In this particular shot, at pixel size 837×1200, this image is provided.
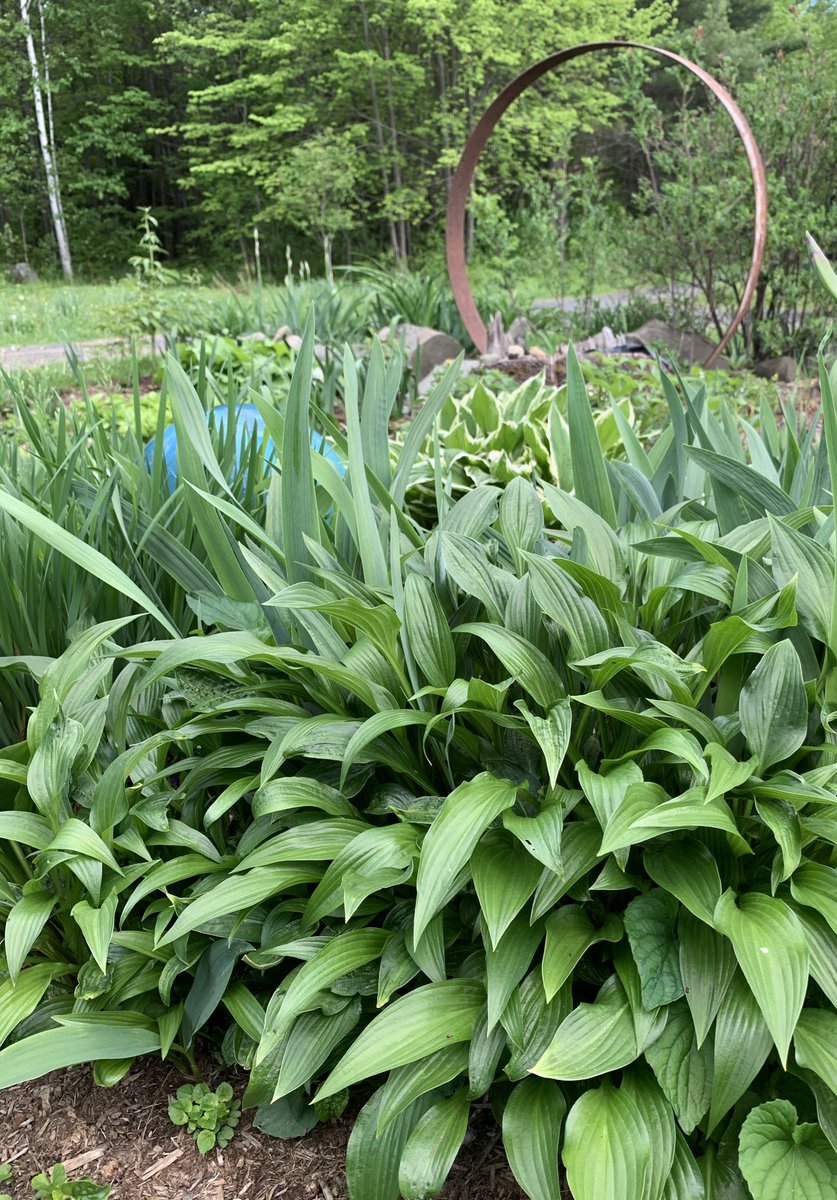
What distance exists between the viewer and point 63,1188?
1158mm

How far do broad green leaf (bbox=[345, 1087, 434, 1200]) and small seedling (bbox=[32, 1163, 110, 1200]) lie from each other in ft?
1.21

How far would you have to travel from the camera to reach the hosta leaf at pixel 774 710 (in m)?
1.10

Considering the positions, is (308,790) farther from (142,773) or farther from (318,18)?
(318,18)

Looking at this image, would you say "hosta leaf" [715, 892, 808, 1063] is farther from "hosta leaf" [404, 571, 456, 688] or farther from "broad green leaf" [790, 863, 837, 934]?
"hosta leaf" [404, 571, 456, 688]

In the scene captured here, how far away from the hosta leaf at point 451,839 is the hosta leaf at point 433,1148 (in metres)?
0.27

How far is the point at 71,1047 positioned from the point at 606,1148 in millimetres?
708

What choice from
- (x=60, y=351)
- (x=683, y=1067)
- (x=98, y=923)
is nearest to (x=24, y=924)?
(x=98, y=923)

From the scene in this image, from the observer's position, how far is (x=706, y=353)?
254 inches

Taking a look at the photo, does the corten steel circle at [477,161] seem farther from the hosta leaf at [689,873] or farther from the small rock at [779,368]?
the hosta leaf at [689,873]

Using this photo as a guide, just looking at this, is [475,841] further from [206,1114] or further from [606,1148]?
[206,1114]

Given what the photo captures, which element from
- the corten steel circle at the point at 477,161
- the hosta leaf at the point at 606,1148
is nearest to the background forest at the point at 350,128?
the corten steel circle at the point at 477,161

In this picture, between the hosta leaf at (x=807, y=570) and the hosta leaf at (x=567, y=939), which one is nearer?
the hosta leaf at (x=567, y=939)

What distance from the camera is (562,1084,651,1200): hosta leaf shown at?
948 millimetres

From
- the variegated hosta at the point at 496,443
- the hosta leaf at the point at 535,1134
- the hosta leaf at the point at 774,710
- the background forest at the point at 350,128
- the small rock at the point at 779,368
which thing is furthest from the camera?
A: the background forest at the point at 350,128
